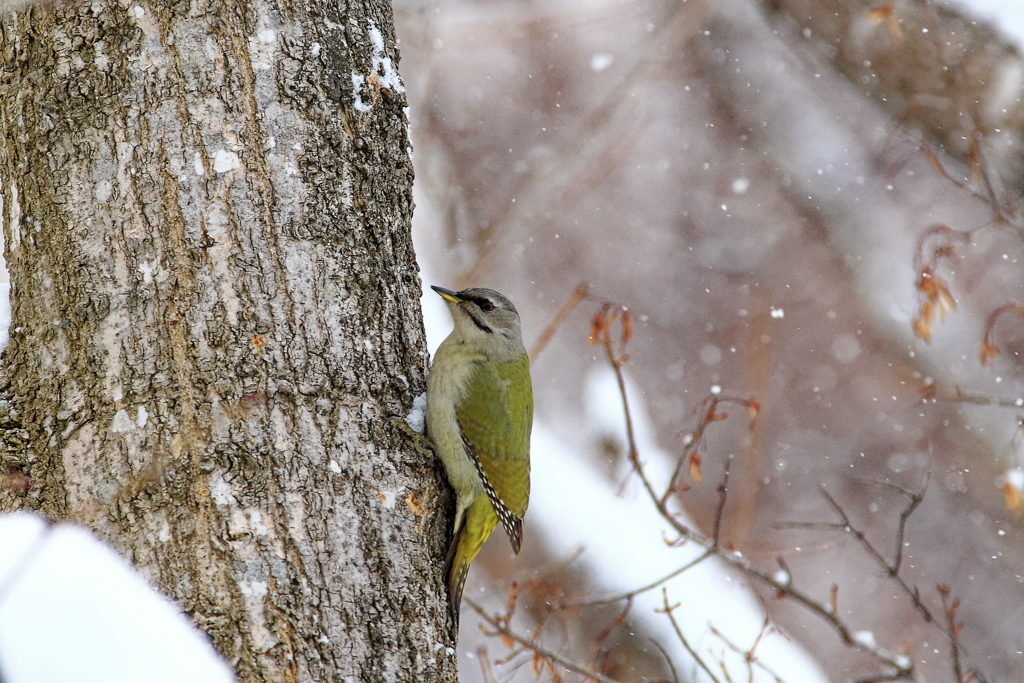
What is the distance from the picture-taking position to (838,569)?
9.62 m

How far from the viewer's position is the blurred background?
783cm

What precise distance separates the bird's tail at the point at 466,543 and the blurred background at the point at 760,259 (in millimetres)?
3736

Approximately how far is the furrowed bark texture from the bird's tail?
0.70ft

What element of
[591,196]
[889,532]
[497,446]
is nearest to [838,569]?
[889,532]

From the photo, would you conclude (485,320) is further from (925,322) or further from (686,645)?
(925,322)

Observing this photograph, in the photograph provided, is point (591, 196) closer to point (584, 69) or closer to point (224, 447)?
point (584, 69)

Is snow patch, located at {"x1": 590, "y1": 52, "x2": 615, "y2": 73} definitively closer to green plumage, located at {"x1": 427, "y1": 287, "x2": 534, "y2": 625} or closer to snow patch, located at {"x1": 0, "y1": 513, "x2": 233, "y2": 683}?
green plumage, located at {"x1": 427, "y1": 287, "x2": 534, "y2": 625}

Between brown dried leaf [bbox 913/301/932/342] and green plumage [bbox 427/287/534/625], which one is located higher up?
brown dried leaf [bbox 913/301/932/342]

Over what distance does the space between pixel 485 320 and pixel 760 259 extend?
7074 mm

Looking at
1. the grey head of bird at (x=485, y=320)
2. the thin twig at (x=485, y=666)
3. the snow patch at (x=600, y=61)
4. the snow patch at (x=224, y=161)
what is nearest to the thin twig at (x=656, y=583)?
the thin twig at (x=485, y=666)

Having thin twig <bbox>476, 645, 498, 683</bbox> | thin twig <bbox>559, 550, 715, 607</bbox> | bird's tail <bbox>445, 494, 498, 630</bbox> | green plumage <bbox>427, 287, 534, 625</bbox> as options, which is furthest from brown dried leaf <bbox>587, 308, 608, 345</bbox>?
thin twig <bbox>476, 645, 498, 683</bbox>

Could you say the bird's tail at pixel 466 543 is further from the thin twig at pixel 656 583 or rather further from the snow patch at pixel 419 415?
the thin twig at pixel 656 583

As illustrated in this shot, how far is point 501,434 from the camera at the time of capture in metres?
3.45

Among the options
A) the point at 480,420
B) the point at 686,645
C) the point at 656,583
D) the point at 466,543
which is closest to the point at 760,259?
the point at 656,583
